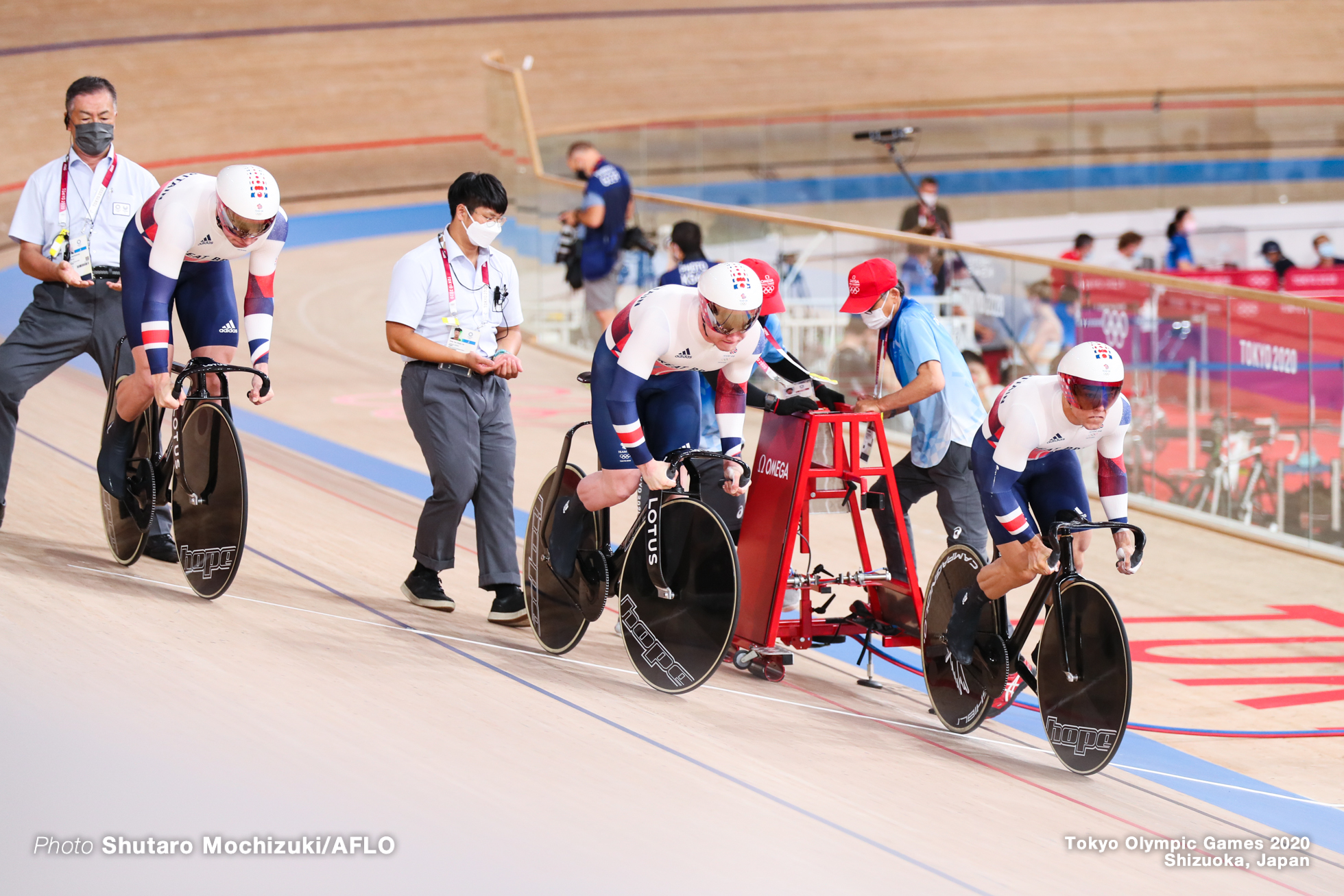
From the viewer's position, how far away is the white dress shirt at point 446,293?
3979 mm

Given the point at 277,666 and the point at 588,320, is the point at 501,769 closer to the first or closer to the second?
the point at 277,666

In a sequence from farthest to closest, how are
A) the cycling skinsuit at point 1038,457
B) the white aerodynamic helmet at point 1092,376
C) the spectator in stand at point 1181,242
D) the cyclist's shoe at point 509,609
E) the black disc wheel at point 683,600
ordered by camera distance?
the spectator in stand at point 1181,242, the cyclist's shoe at point 509,609, the black disc wheel at point 683,600, the cycling skinsuit at point 1038,457, the white aerodynamic helmet at point 1092,376

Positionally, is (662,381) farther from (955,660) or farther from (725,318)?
(955,660)

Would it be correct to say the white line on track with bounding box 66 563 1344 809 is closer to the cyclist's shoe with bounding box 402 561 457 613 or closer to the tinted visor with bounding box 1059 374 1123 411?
the cyclist's shoe with bounding box 402 561 457 613

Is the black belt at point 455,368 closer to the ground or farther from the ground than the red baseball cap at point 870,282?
closer to the ground

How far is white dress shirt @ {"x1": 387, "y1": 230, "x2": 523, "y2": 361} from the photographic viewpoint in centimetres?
398

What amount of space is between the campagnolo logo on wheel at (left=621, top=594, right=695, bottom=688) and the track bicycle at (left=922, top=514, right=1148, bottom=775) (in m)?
0.71

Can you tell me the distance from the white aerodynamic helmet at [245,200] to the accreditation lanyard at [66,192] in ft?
2.48

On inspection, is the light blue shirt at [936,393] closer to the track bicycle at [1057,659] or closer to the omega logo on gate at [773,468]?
the omega logo on gate at [773,468]

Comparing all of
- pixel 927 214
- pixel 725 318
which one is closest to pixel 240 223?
pixel 725 318

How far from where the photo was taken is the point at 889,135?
42.5ft

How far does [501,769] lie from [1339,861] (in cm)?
195

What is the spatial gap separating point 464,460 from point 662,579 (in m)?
0.84

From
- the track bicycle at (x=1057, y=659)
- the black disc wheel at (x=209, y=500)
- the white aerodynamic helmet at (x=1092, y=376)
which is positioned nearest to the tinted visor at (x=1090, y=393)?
the white aerodynamic helmet at (x=1092, y=376)
